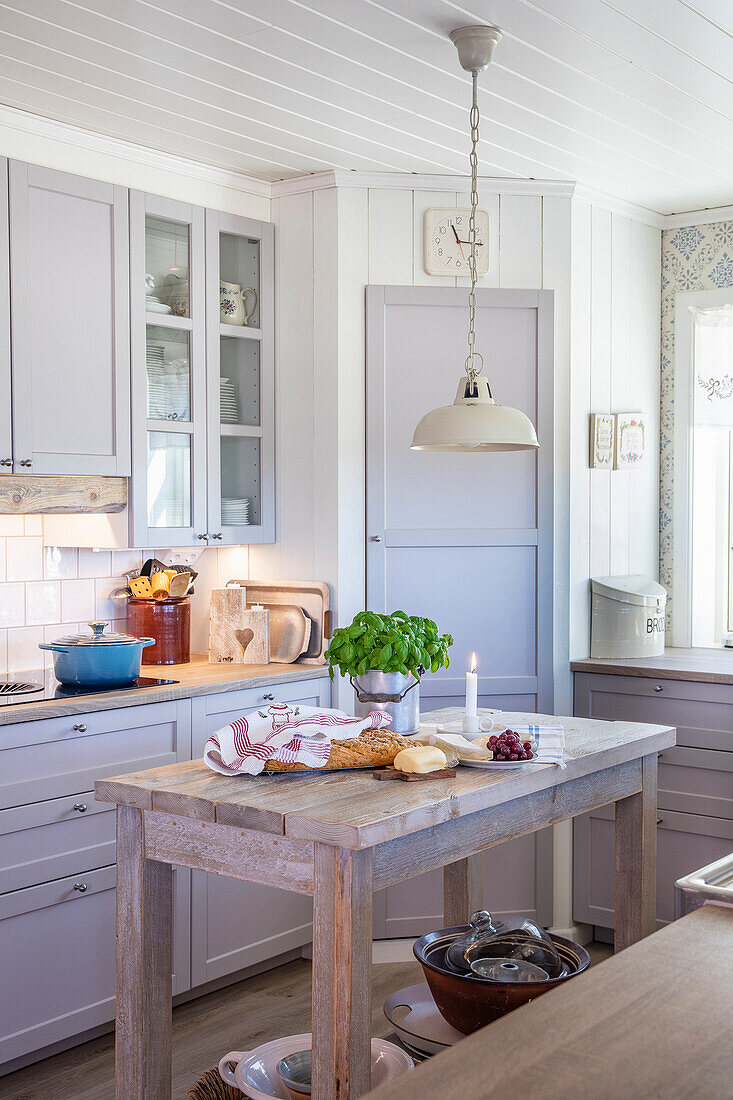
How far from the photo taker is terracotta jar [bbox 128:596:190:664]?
361 centimetres

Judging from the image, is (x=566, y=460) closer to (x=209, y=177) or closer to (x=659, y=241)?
(x=659, y=241)

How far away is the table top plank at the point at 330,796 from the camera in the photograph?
1786mm

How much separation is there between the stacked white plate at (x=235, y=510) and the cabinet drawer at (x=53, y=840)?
1.14 m

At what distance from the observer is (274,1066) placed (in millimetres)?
2064

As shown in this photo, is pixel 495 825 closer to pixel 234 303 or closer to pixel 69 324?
pixel 69 324

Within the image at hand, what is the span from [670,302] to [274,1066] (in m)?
3.33

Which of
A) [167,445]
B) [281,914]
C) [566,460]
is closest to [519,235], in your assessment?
[566,460]

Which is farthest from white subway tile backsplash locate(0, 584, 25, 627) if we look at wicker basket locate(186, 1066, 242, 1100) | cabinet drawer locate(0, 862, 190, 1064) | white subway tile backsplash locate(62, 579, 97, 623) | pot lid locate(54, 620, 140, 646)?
wicker basket locate(186, 1066, 242, 1100)

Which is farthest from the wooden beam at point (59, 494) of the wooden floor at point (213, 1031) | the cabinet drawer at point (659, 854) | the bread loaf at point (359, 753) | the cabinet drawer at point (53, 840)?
the cabinet drawer at point (659, 854)

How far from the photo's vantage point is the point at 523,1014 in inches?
46.1

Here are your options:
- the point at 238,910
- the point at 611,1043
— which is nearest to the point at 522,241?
the point at 238,910

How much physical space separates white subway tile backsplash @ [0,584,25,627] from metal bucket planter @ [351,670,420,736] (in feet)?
4.64

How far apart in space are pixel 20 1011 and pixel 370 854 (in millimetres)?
1483

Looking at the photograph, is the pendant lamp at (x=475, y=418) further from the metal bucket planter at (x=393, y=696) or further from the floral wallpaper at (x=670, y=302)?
the floral wallpaper at (x=670, y=302)
